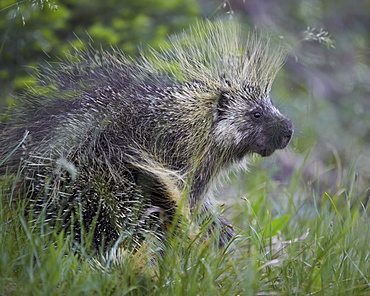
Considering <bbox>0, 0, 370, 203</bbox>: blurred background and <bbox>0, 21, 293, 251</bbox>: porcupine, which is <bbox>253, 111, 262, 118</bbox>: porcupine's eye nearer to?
<bbox>0, 21, 293, 251</bbox>: porcupine

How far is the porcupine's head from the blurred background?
20 cm

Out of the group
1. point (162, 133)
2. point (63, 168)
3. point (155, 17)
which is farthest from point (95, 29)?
point (63, 168)

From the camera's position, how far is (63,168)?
2.32 m

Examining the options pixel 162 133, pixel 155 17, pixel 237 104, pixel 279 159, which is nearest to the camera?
pixel 162 133

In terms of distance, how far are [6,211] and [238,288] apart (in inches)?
47.4

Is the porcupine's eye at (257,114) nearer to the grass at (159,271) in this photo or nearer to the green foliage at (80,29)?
the grass at (159,271)

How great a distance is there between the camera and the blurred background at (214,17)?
3270 mm

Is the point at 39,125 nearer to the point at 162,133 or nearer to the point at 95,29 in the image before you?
the point at 162,133

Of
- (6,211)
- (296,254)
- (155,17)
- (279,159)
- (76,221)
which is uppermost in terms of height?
(155,17)

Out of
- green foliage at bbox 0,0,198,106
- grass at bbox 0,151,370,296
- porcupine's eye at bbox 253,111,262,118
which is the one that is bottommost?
grass at bbox 0,151,370,296

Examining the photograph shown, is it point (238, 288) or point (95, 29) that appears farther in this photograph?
point (95, 29)

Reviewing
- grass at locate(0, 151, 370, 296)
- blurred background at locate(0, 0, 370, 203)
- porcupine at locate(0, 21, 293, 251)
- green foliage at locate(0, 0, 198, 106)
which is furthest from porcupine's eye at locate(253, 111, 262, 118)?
green foliage at locate(0, 0, 198, 106)

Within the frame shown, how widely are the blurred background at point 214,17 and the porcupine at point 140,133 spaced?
9.8 inches

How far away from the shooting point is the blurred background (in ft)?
10.7
